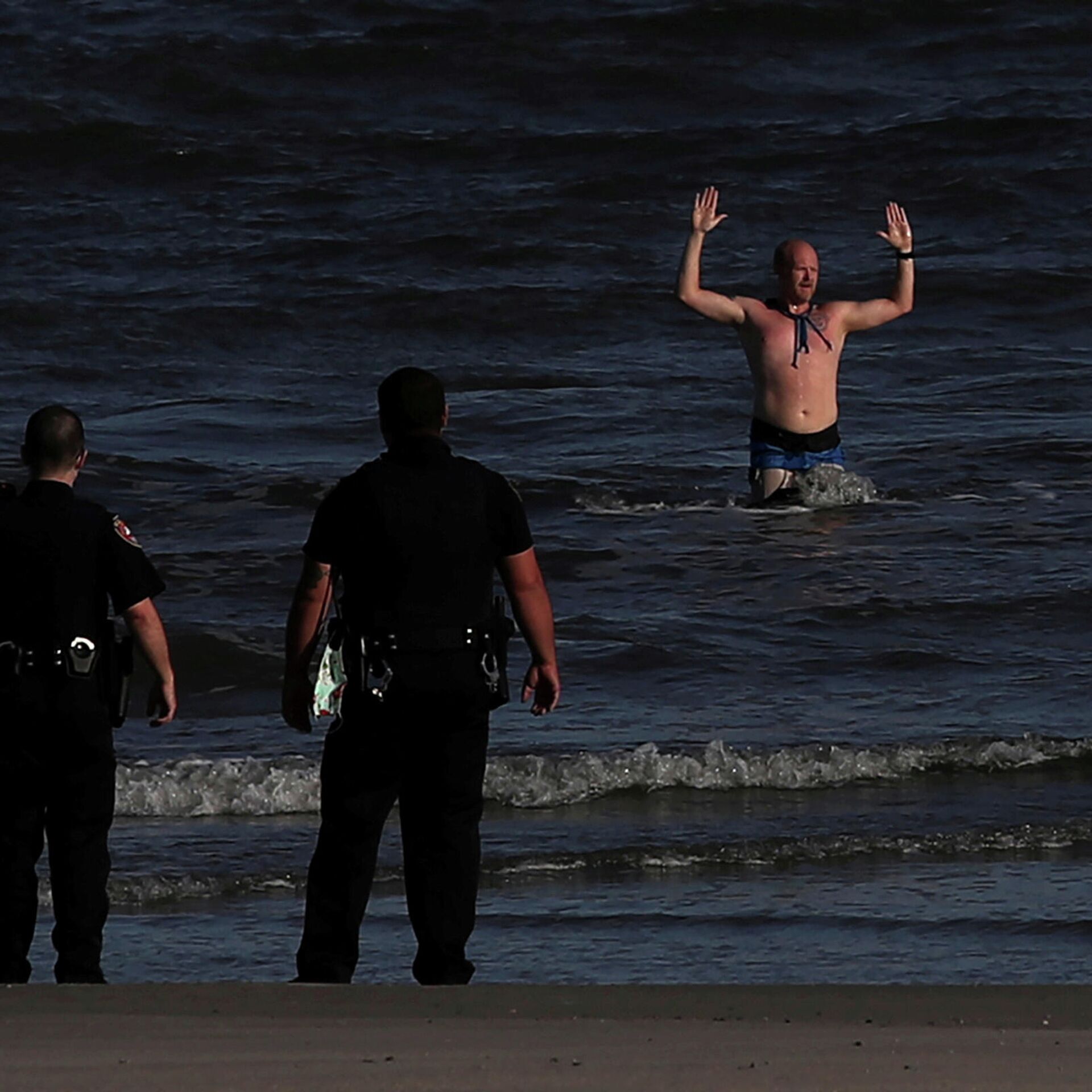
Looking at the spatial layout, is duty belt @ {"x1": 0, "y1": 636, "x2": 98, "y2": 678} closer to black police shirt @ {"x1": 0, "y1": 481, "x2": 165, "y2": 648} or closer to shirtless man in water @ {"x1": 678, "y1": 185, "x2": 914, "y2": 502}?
black police shirt @ {"x1": 0, "y1": 481, "x2": 165, "y2": 648}

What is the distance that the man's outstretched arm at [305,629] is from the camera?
5.15 metres

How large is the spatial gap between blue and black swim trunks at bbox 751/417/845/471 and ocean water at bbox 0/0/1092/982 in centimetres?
36

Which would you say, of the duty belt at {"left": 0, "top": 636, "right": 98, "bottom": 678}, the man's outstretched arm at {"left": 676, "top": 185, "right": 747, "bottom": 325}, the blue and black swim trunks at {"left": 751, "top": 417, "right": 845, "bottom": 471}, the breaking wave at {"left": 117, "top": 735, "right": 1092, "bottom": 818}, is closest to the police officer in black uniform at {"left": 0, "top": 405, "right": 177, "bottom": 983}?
the duty belt at {"left": 0, "top": 636, "right": 98, "bottom": 678}

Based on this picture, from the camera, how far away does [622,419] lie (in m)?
14.9

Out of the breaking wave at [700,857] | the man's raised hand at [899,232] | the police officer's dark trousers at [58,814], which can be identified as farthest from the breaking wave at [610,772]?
the man's raised hand at [899,232]

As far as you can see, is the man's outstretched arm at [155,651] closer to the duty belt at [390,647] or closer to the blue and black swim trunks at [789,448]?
the duty belt at [390,647]

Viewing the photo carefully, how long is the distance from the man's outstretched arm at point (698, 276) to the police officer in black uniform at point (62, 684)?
16.2ft

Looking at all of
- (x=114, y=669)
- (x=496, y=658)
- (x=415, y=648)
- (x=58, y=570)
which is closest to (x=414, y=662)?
(x=415, y=648)

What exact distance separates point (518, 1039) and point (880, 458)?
9.64 metres

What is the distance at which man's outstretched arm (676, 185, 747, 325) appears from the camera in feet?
33.1

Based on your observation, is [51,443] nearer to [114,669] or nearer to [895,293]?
[114,669]

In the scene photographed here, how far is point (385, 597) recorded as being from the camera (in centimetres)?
515

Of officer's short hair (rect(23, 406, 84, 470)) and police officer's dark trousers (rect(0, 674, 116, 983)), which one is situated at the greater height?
officer's short hair (rect(23, 406, 84, 470))

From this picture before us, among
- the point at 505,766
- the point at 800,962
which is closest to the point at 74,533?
the point at 800,962
